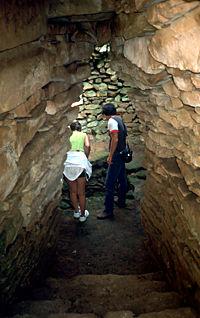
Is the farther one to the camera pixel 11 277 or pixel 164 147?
pixel 164 147

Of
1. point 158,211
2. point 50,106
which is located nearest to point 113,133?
point 158,211

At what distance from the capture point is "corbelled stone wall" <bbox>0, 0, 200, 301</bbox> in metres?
2.58

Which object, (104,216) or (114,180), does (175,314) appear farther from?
(104,216)

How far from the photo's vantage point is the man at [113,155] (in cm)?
592

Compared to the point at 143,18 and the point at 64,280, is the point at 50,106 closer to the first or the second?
the point at 143,18

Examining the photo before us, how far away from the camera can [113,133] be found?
589 cm

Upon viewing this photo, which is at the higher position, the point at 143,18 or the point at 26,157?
the point at 143,18

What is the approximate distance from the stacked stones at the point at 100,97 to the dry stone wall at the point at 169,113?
459 centimetres

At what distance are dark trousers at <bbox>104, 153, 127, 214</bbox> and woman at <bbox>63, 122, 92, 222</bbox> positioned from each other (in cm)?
37

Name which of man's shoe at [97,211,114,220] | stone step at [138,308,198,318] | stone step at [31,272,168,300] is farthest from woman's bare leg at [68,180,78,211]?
stone step at [138,308,198,318]

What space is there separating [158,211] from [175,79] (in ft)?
7.33

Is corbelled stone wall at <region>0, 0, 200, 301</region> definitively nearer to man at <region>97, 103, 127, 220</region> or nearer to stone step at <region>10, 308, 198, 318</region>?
stone step at <region>10, 308, 198, 318</region>

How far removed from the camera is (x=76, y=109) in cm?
490

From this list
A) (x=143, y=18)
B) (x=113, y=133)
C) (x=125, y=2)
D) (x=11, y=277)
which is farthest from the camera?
(x=113, y=133)
